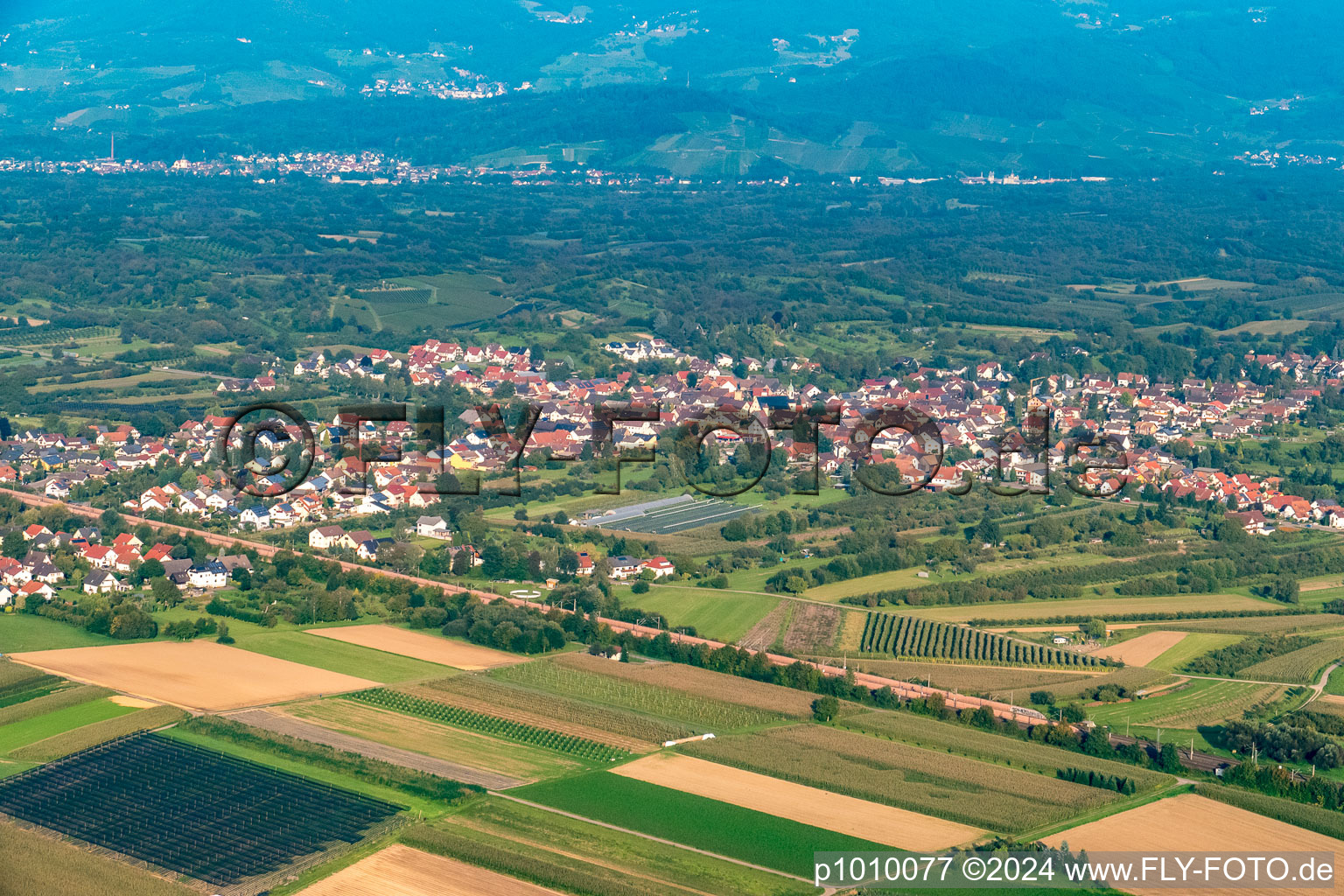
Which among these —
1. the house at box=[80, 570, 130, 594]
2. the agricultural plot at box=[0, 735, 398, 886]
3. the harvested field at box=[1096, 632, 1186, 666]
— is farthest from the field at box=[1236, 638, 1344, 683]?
the house at box=[80, 570, 130, 594]

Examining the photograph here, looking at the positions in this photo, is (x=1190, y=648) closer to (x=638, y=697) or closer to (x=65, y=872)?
(x=638, y=697)

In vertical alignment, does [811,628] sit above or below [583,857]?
above

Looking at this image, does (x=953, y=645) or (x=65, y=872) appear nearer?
(x=65, y=872)

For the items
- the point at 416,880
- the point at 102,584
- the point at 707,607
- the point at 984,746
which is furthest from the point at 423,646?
the point at 984,746

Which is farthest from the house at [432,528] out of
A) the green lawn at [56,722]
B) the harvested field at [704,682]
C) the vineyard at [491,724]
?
the green lawn at [56,722]

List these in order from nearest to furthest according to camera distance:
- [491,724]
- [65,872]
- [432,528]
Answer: [65,872] < [491,724] < [432,528]

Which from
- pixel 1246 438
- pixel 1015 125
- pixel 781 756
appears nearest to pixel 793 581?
pixel 781 756
